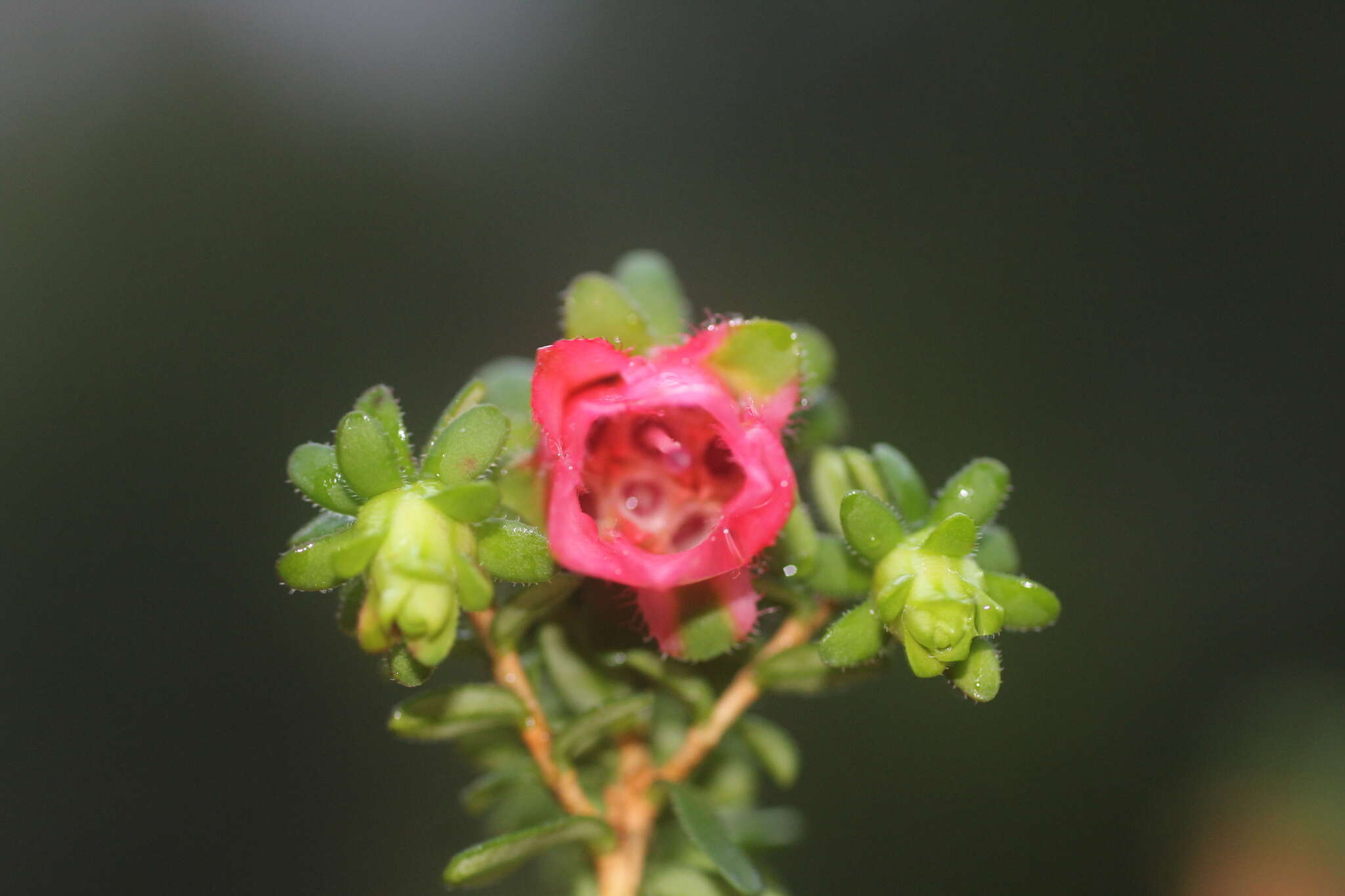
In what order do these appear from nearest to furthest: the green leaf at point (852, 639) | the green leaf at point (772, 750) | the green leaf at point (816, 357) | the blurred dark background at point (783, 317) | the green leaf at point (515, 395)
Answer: the green leaf at point (852, 639) < the green leaf at point (515, 395) < the green leaf at point (816, 357) < the green leaf at point (772, 750) < the blurred dark background at point (783, 317)

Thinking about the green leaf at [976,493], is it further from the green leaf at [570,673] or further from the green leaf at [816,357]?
the green leaf at [570,673]

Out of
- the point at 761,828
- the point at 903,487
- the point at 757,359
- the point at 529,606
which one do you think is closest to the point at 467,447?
the point at 529,606

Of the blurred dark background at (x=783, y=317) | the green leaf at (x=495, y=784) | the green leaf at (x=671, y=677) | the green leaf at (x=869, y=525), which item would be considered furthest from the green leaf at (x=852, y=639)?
the blurred dark background at (x=783, y=317)

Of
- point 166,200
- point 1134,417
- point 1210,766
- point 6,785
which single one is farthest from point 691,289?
point 6,785

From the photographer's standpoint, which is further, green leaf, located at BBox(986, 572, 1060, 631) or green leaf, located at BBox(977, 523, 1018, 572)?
green leaf, located at BBox(977, 523, 1018, 572)

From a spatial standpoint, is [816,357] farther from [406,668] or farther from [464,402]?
[406,668]

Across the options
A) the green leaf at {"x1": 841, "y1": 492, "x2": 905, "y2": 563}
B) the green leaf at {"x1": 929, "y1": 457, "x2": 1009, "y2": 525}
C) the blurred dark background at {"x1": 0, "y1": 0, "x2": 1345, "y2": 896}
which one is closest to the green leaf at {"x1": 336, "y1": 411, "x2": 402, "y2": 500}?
the green leaf at {"x1": 841, "y1": 492, "x2": 905, "y2": 563}

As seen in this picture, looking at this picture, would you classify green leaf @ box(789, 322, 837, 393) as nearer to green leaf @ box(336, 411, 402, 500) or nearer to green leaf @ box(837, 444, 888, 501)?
green leaf @ box(837, 444, 888, 501)
